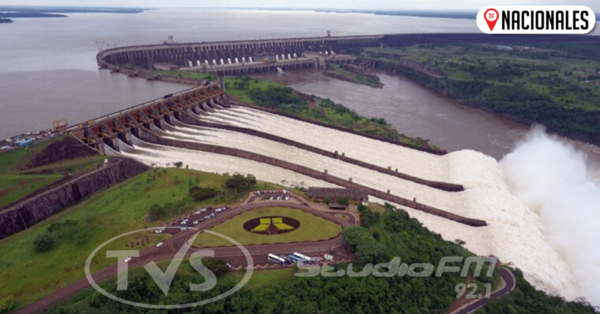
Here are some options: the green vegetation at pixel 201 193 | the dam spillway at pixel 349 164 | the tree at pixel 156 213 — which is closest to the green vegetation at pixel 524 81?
the dam spillway at pixel 349 164

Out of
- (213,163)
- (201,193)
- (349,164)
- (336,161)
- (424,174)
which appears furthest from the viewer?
(424,174)

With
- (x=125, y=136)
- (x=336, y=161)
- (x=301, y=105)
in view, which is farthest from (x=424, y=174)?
(x=125, y=136)

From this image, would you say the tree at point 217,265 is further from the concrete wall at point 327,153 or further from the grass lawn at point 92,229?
the concrete wall at point 327,153

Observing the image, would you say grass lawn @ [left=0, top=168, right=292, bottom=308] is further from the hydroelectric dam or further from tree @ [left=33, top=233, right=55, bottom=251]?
the hydroelectric dam

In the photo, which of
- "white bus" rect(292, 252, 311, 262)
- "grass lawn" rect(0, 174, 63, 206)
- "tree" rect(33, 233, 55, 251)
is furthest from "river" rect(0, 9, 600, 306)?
"tree" rect(33, 233, 55, 251)

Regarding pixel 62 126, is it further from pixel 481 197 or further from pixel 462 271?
pixel 481 197

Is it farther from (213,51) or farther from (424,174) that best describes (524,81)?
(213,51)
